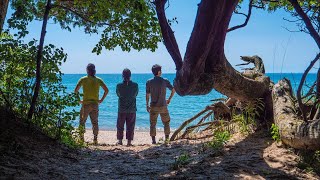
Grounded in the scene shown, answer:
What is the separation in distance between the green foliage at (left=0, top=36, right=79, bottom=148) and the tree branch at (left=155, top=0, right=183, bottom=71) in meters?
1.68

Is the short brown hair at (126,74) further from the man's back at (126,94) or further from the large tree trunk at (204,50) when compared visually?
the large tree trunk at (204,50)

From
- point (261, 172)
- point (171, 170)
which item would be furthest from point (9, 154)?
point (261, 172)

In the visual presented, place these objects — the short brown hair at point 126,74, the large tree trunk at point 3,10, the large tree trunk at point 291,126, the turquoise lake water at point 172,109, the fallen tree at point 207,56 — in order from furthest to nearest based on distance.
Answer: the turquoise lake water at point 172,109 < the short brown hair at point 126,74 < the large tree trunk at point 3,10 < the fallen tree at point 207,56 < the large tree trunk at point 291,126

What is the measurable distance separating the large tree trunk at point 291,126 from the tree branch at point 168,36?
194 cm

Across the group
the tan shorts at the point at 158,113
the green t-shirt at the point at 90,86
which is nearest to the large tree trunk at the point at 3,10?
the green t-shirt at the point at 90,86

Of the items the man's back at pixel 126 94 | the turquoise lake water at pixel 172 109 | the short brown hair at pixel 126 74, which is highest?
the short brown hair at pixel 126 74

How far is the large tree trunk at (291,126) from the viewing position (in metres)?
5.02

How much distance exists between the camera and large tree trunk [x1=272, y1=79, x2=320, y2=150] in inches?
198

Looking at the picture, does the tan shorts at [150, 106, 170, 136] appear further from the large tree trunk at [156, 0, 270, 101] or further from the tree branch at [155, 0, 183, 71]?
the tree branch at [155, 0, 183, 71]

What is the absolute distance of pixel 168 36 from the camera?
5.79 meters

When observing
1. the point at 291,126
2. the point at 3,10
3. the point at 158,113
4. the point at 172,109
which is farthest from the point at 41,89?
the point at 172,109

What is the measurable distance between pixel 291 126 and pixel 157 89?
3613 millimetres

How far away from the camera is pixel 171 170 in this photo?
4.87 meters

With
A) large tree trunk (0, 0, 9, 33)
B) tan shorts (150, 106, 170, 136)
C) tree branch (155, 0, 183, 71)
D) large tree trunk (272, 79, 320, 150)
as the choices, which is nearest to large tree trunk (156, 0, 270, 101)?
tree branch (155, 0, 183, 71)
